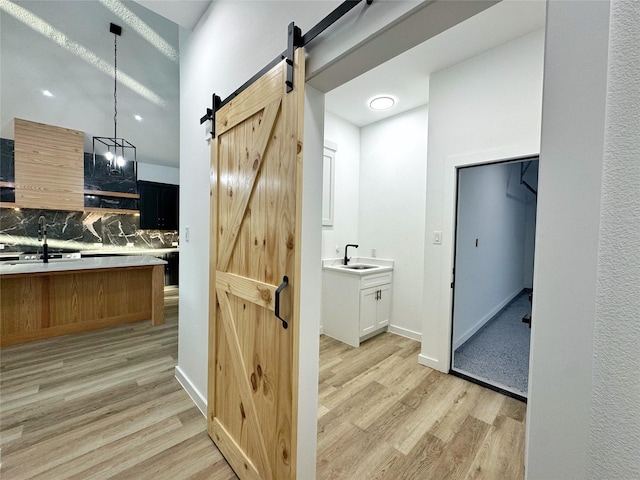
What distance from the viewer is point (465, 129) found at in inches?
93.1

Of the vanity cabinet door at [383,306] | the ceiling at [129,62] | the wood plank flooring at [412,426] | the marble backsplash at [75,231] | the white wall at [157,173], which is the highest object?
the ceiling at [129,62]

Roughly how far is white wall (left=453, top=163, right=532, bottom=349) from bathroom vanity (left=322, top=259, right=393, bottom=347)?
2.85 ft

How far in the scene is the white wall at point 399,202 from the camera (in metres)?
3.23

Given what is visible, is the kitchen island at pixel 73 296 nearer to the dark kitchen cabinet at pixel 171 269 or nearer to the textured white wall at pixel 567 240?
the dark kitchen cabinet at pixel 171 269

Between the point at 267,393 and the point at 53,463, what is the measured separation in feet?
4.57

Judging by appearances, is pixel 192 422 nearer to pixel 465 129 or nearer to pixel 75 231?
pixel 465 129

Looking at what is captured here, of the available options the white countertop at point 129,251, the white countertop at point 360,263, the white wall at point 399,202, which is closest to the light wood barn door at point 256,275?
the white countertop at point 360,263

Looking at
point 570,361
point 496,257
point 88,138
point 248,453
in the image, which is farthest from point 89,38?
point 496,257

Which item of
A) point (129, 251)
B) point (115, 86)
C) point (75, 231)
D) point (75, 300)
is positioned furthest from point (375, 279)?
point (75, 231)

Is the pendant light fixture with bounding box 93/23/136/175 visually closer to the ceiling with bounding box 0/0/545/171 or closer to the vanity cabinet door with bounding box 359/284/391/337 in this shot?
the ceiling with bounding box 0/0/545/171

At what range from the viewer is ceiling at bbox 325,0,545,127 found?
1.85 m

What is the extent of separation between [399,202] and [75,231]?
603cm

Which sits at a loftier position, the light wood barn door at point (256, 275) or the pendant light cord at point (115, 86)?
the pendant light cord at point (115, 86)

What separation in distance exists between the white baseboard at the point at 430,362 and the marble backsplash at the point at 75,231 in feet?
20.3
